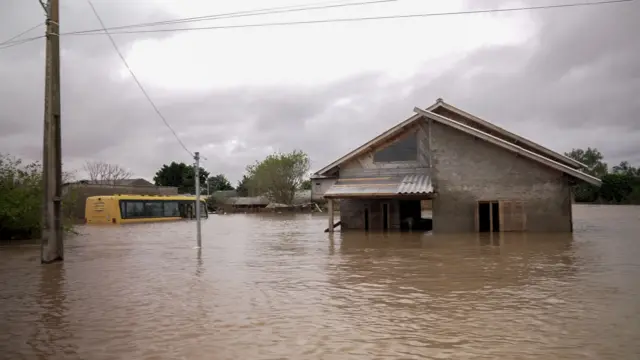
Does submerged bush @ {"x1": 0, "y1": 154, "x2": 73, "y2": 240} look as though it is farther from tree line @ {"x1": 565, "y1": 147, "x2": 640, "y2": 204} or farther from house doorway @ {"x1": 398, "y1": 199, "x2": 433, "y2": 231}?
tree line @ {"x1": 565, "y1": 147, "x2": 640, "y2": 204}

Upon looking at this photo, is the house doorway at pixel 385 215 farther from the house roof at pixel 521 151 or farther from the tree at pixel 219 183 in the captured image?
the tree at pixel 219 183

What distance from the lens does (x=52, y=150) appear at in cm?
1311

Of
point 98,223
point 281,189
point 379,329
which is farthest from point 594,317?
point 281,189

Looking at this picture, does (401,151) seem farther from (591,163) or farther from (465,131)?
(591,163)

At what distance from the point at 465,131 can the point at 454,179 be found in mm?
2158

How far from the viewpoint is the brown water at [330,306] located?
562 cm

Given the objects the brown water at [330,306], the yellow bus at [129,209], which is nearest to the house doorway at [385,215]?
the brown water at [330,306]

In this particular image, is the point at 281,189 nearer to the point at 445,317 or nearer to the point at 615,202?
the point at 615,202

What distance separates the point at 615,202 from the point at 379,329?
70.3 m

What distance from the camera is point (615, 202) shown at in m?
65.7

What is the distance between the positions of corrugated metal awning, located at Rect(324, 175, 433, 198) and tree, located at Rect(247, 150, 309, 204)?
43448mm

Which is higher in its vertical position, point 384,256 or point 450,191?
point 450,191

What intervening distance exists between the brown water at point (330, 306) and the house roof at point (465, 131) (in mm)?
5891

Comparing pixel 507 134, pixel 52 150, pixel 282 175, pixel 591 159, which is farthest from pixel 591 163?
pixel 52 150
